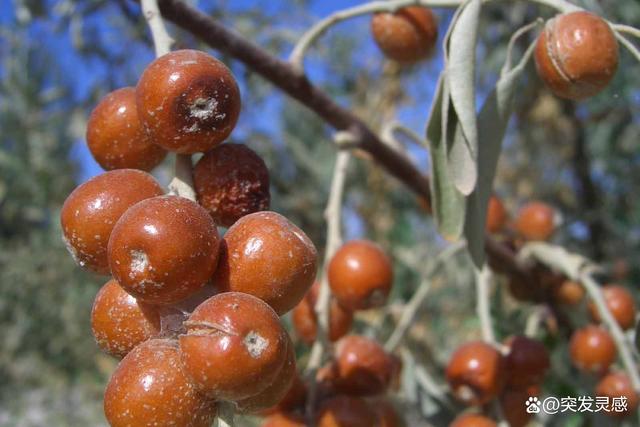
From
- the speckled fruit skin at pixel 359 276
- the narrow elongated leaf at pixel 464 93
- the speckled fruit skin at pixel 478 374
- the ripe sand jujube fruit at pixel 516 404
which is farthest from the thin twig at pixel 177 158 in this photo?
the ripe sand jujube fruit at pixel 516 404

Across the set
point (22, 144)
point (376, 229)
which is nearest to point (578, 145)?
point (376, 229)

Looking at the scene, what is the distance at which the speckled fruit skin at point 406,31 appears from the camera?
137 centimetres

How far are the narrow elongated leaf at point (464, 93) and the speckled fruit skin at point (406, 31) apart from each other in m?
0.44

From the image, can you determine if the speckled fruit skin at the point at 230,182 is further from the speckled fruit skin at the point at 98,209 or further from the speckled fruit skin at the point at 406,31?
the speckled fruit skin at the point at 406,31

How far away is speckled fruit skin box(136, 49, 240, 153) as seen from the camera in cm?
76

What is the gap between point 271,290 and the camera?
0.73m

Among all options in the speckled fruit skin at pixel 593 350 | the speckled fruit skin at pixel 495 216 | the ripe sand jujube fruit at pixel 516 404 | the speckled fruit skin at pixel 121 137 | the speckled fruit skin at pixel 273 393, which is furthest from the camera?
the speckled fruit skin at pixel 495 216

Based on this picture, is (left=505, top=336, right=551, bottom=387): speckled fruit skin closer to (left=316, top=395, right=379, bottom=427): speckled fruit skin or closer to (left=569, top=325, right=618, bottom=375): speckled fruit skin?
(left=569, top=325, right=618, bottom=375): speckled fruit skin

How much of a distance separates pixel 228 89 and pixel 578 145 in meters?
2.11

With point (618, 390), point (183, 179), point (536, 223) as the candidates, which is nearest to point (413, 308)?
point (618, 390)

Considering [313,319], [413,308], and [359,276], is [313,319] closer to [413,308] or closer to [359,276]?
[359,276]

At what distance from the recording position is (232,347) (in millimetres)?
646

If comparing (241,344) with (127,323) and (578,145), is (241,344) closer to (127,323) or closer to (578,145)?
(127,323)

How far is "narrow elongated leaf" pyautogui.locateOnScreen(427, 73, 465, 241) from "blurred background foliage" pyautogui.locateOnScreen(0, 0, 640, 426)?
1.00 feet
